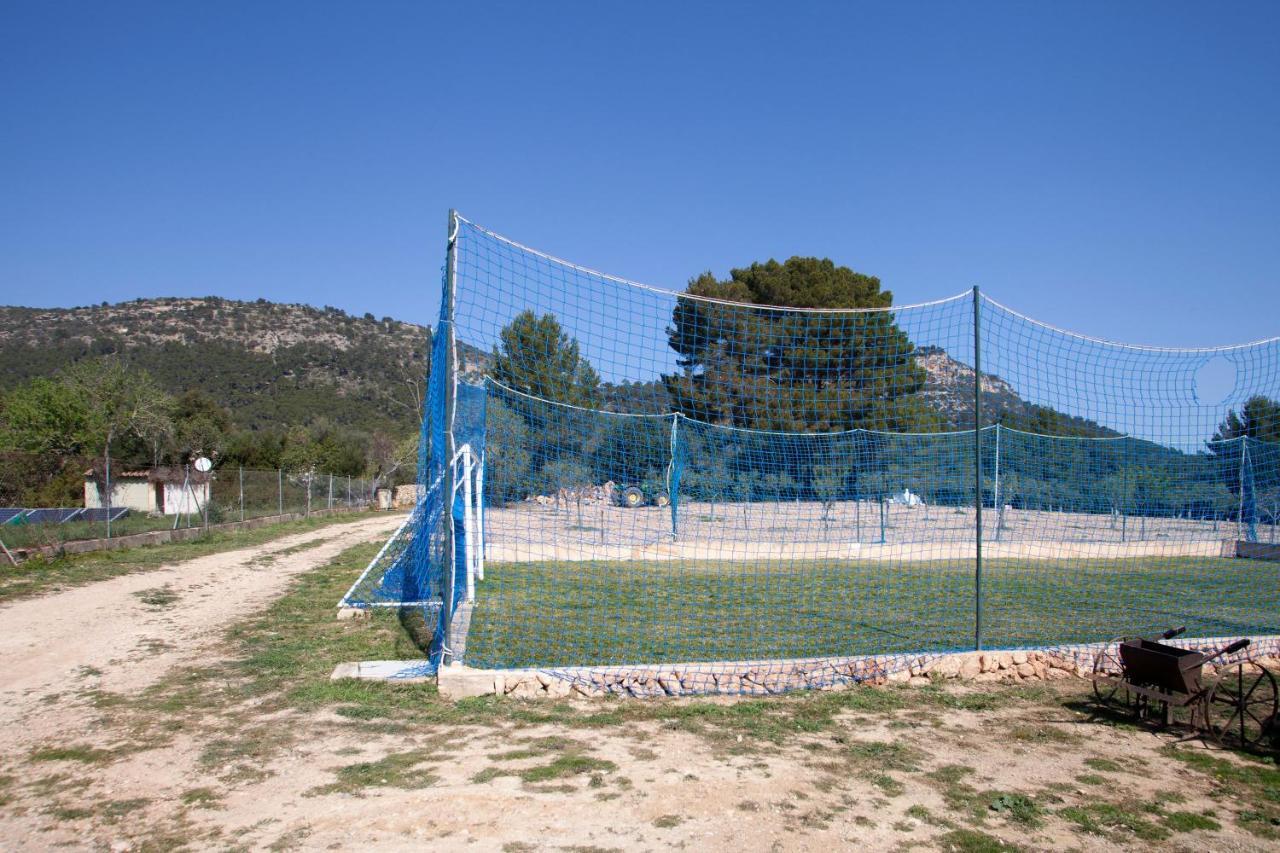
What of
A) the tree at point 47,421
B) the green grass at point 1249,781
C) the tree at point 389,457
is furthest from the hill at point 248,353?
the green grass at point 1249,781

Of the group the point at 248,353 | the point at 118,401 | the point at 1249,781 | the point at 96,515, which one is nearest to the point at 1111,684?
the point at 1249,781

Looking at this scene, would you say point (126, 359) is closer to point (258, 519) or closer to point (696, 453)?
point (258, 519)

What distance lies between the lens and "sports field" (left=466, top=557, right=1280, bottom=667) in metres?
7.28

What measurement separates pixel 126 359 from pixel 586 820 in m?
65.6

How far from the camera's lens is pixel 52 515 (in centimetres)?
1517

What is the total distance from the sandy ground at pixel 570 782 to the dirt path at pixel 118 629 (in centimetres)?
7

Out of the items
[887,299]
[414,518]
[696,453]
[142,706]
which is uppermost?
[887,299]

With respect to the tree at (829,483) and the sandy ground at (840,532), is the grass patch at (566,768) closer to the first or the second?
the sandy ground at (840,532)

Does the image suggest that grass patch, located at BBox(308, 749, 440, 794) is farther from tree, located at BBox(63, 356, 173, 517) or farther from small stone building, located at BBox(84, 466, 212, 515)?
tree, located at BBox(63, 356, 173, 517)

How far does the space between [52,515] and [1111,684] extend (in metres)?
17.5

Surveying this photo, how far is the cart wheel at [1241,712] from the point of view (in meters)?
5.02

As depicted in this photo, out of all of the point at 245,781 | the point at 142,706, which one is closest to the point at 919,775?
the point at 245,781

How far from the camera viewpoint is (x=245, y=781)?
13.7ft

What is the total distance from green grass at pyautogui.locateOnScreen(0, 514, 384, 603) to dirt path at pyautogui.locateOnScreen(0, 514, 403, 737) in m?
0.41
